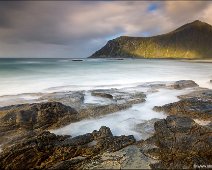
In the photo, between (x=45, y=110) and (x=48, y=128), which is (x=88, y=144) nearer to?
(x=48, y=128)

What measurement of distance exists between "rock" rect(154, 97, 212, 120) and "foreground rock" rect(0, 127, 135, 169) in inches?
164

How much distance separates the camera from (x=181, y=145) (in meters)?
7.64

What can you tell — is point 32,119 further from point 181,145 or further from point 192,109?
point 192,109

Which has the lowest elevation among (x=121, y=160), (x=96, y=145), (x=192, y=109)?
(x=121, y=160)

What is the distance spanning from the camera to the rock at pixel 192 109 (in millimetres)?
11141

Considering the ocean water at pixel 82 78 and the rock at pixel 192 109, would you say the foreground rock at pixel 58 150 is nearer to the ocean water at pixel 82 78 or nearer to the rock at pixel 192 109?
the rock at pixel 192 109

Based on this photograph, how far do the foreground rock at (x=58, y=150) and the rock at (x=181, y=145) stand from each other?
1.09 m

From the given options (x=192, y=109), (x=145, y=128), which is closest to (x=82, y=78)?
(x=192, y=109)

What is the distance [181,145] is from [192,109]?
4.59 m

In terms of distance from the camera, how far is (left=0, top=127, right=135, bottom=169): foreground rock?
704 cm

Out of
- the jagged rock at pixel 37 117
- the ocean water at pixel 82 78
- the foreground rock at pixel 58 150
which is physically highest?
the jagged rock at pixel 37 117

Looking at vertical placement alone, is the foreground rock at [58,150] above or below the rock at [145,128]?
above

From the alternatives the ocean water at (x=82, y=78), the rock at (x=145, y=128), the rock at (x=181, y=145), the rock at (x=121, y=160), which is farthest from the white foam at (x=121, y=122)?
the ocean water at (x=82, y=78)

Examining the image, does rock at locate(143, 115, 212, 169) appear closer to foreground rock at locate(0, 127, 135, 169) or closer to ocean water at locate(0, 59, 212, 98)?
foreground rock at locate(0, 127, 135, 169)
